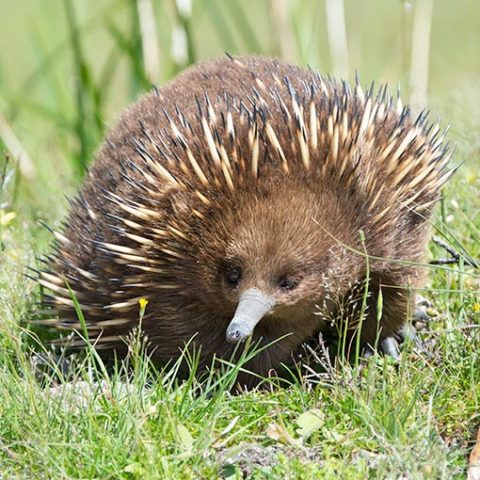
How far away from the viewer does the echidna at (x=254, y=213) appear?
3.16 meters

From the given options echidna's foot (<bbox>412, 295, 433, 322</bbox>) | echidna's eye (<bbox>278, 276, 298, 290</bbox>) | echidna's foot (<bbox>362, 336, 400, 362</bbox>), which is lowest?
echidna's foot (<bbox>362, 336, 400, 362</bbox>)

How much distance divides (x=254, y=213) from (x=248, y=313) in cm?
31

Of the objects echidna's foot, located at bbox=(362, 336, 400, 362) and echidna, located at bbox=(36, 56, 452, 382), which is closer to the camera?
echidna, located at bbox=(36, 56, 452, 382)

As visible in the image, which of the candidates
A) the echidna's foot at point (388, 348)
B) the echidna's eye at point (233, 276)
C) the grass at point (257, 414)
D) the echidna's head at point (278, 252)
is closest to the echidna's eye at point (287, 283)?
the echidna's head at point (278, 252)

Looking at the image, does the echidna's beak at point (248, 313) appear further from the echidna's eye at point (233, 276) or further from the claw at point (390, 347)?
the claw at point (390, 347)

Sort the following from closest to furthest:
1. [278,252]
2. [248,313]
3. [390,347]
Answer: [248,313] < [278,252] < [390,347]

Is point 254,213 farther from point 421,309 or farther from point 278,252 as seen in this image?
point 421,309

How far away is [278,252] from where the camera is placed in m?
3.13

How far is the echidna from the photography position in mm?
3162

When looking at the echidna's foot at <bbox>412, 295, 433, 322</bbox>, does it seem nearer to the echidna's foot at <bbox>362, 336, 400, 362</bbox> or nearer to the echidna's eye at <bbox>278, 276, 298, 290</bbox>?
the echidna's foot at <bbox>362, 336, 400, 362</bbox>

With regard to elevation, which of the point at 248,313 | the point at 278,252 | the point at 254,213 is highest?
the point at 254,213

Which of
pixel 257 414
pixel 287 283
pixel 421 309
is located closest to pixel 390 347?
pixel 421 309

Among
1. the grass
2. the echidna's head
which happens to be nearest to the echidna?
the echidna's head

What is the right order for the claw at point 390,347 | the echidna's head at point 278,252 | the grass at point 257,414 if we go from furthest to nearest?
the claw at point 390,347
the echidna's head at point 278,252
the grass at point 257,414
